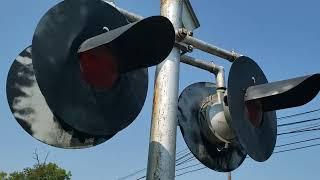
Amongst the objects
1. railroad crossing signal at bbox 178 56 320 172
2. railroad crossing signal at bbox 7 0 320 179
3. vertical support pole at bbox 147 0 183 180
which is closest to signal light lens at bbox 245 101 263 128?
railroad crossing signal at bbox 178 56 320 172

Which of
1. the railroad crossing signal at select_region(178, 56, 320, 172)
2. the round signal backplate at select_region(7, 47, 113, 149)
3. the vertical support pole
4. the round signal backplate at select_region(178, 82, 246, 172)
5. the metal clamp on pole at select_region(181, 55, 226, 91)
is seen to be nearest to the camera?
the round signal backplate at select_region(7, 47, 113, 149)

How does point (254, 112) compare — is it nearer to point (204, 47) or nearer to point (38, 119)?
point (204, 47)

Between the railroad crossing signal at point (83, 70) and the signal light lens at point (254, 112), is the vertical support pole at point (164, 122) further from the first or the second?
the signal light lens at point (254, 112)

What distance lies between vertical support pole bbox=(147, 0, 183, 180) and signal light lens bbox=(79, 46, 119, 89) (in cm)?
51

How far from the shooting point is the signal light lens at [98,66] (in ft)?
8.50

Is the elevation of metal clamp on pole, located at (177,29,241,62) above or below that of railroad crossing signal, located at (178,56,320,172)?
above

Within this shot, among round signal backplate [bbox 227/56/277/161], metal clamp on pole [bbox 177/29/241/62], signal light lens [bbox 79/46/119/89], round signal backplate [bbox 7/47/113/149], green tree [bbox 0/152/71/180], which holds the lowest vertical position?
round signal backplate [bbox 7/47/113/149]

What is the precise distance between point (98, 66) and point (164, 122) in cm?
63

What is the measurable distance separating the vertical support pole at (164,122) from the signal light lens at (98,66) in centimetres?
51

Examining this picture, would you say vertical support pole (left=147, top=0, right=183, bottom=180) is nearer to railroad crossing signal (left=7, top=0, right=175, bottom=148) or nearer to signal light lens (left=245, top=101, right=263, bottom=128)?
railroad crossing signal (left=7, top=0, right=175, bottom=148)

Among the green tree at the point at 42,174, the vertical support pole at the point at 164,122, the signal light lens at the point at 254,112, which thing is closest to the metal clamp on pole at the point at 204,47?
the vertical support pole at the point at 164,122

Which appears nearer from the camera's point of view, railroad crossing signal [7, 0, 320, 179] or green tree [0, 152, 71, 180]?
railroad crossing signal [7, 0, 320, 179]

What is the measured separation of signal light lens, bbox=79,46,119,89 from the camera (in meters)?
2.59

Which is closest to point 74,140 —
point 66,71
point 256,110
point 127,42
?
point 66,71
